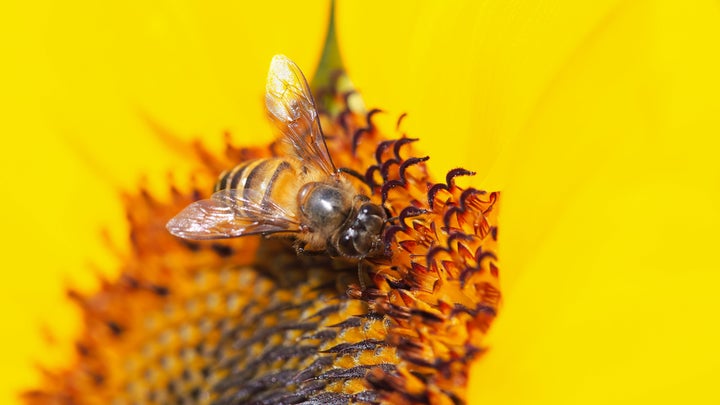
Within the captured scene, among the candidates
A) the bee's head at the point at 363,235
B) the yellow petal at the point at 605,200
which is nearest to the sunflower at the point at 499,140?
the yellow petal at the point at 605,200

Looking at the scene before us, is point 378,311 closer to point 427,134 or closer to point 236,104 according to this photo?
point 427,134

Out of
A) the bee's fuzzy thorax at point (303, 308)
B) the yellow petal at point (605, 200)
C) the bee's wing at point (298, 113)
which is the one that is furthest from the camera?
the bee's wing at point (298, 113)

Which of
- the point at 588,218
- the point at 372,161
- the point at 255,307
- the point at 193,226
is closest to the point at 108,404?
the point at 255,307

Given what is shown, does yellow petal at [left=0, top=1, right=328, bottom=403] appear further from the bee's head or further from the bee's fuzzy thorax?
the bee's head

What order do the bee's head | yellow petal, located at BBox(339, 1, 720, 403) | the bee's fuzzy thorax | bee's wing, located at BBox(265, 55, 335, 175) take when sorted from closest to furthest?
yellow petal, located at BBox(339, 1, 720, 403)
the bee's fuzzy thorax
the bee's head
bee's wing, located at BBox(265, 55, 335, 175)

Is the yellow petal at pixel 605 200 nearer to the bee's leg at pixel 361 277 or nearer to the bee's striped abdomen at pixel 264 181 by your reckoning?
the bee's leg at pixel 361 277

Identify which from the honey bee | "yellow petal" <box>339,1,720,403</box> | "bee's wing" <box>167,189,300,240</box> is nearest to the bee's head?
the honey bee
